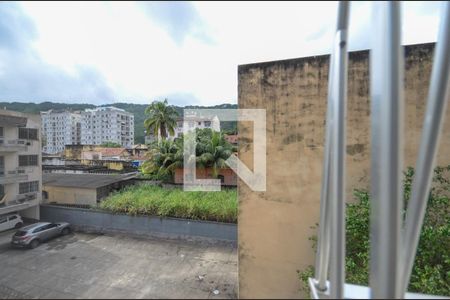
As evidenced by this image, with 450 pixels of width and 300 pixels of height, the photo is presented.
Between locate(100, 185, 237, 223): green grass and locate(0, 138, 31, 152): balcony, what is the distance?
514 cm

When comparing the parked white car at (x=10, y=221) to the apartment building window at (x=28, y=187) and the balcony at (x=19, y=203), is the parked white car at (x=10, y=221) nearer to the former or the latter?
the balcony at (x=19, y=203)

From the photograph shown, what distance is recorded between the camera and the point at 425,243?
3652 millimetres

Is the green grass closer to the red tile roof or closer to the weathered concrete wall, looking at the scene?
the weathered concrete wall

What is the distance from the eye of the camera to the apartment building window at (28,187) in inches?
505

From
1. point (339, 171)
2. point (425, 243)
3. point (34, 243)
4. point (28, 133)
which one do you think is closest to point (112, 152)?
point (28, 133)

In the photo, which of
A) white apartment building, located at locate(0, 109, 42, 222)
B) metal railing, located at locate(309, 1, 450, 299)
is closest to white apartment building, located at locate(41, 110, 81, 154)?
white apartment building, located at locate(0, 109, 42, 222)

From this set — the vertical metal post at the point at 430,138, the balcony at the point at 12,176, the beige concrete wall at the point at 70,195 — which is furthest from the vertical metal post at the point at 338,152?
the balcony at the point at 12,176

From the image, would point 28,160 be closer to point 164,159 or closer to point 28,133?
point 28,133

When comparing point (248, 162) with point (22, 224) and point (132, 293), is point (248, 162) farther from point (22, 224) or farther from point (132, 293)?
point (22, 224)

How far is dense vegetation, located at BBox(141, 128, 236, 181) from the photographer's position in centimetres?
1283

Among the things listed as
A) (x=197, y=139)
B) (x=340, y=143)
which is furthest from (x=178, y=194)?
(x=340, y=143)

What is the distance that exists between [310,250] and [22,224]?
13788mm

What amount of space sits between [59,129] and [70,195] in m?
54.6

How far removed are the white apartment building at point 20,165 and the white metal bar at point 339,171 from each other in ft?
47.1
